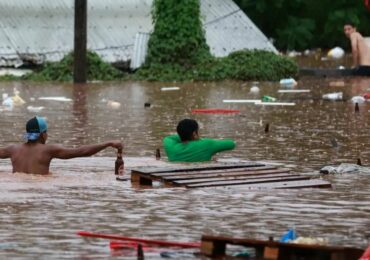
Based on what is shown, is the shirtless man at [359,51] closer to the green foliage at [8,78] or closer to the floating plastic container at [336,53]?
the green foliage at [8,78]

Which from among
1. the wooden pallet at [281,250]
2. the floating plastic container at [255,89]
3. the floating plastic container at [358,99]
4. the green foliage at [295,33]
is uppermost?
the green foliage at [295,33]

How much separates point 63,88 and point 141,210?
18.5 metres

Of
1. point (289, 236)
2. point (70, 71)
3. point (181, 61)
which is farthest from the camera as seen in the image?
point (181, 61)

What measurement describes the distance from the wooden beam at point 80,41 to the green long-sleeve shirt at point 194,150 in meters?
16.3

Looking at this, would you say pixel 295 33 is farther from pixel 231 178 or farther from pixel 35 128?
pixel 231 178

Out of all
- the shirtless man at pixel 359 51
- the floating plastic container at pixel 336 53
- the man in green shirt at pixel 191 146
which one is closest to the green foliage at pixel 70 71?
the shirtless man at pixel 359 51

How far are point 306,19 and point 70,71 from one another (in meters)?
14.7

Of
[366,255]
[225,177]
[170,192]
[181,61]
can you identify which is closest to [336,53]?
[181,61]

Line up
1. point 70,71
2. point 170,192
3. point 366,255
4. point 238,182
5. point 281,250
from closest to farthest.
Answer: point 366,255 → point 281,250 → point 170,192 → point 238,182 → point 70,71

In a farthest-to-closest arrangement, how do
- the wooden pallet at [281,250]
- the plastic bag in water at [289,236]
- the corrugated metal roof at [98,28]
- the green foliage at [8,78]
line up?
the corrugated metal roof at [98,28]
the green foliage at [8,78]
the plastic bag in water at [289,236]
the wooden pallet at [281,250]

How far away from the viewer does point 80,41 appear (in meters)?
31.0

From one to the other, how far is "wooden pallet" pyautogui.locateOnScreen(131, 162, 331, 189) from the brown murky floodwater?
0.66ft

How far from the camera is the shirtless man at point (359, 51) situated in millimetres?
29350

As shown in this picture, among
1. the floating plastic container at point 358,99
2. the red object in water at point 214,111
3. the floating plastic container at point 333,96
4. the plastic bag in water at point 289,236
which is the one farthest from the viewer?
the floating plastic container at point 333,96
